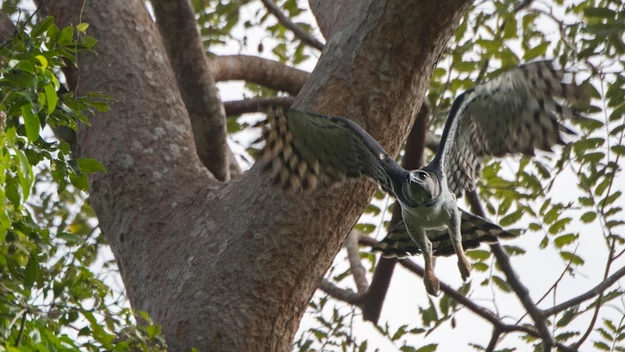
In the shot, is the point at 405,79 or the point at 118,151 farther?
the point at 118,151

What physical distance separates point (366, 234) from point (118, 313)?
3492 millimetres

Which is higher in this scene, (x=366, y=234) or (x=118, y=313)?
(x=366, y=234)

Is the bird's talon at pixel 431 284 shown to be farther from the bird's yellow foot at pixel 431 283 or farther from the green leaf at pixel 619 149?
the green leaf at pixel 619 149

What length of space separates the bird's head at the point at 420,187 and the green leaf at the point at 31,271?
71.4 inches

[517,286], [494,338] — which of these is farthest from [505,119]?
[494,338]

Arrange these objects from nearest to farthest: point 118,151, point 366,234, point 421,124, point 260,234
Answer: point 260,234 < point 118,151 < point 421,124 < point 366,234

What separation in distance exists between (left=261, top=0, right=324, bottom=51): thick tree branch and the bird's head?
236cm

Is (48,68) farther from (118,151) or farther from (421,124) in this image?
(421,124)

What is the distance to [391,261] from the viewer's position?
5.07 m

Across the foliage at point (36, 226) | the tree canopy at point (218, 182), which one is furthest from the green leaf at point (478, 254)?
the foliage at point (36, 226)

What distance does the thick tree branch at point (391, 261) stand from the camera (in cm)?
493

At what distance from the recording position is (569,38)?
202 inches

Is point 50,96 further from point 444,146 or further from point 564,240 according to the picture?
point 564,240

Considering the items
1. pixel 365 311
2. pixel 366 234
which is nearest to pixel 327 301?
pixel 365 311
